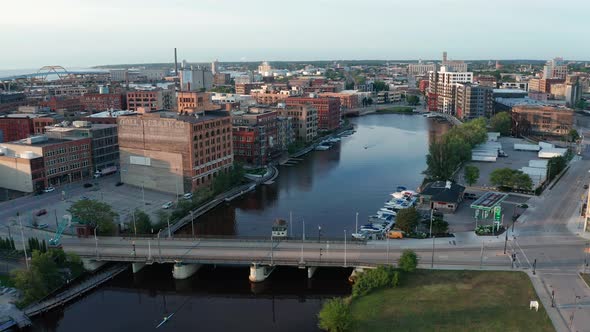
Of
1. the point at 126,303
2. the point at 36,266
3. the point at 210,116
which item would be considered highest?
the point at 210,116

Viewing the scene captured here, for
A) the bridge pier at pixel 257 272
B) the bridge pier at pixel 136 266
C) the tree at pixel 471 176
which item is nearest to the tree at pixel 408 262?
the bridge pier at pixel 257 272

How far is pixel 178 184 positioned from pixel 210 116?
830 centimetres

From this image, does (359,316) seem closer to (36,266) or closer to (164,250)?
(164,250)

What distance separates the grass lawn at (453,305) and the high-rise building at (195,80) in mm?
122546

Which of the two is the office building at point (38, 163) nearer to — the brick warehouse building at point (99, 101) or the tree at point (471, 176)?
the tree at point (471, 176)

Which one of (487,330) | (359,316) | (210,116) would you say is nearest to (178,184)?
(210,116)

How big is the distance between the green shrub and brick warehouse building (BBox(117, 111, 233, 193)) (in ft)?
80.0

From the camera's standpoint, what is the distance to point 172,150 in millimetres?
48438

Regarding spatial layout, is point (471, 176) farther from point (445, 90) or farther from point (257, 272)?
point (445, 90)

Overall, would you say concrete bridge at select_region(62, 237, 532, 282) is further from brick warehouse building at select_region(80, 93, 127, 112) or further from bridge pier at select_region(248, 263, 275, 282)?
brick warehouse building at select_region(80, 93, 127, 112)

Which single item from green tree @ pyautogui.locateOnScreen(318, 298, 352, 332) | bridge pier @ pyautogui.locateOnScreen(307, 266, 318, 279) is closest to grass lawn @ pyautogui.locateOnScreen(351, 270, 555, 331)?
green tree @ pyautogui.locateOnScreen(318, 298, 352, 332)

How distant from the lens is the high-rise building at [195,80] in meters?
151

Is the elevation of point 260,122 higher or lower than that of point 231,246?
higher

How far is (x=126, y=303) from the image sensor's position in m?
29.1
